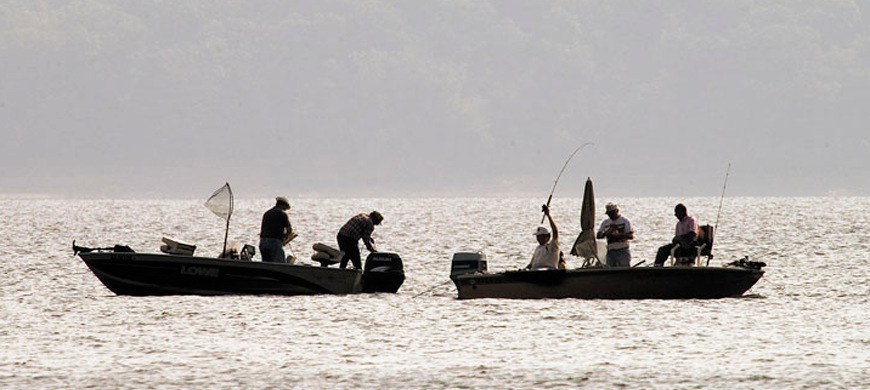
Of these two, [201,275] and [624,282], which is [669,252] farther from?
[201,275]

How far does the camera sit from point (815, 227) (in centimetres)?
8006

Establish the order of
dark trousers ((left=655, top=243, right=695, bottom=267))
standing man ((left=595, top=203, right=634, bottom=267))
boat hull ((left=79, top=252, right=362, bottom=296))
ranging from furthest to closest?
boat hull ((left=79, top=252, right=362, bottom=296)) → dark trousers ((left=655, top=243, right=695, bottom=267)) → standing man ((left=595, top=203, right=634, bottom=267))

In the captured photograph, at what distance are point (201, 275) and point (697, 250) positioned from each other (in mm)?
8324

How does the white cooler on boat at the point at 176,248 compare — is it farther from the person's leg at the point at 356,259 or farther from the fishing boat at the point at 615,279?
→ the fishing boat at the point at 615,279

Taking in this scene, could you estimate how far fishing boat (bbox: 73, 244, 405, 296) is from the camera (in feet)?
75.4

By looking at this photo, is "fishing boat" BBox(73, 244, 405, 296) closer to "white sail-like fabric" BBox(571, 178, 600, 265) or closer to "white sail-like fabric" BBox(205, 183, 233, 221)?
"white sail-like fabric" BBox(205, 183, 233, 221)

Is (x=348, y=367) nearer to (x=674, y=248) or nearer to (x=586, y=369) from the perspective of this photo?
(x=586, y=369)

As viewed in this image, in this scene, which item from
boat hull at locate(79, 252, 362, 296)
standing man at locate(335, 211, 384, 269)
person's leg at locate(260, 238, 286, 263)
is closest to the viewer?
boat hull at locate(79, 252, 362, 296)

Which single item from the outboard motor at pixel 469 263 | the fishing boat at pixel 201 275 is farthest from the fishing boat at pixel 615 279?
the fishing boat at pixel 201 275

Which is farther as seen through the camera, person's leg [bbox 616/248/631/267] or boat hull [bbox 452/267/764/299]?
person's leg [bbox 616/248/631/267]

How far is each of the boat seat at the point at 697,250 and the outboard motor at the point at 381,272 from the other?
5208 mm

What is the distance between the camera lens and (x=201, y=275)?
23.0 metres

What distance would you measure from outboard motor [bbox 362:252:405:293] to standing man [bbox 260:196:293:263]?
1631mm

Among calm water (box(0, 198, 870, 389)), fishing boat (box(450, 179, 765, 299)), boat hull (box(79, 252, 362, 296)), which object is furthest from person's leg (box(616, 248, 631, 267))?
boat hull (box(79, 252, 362, 296))
